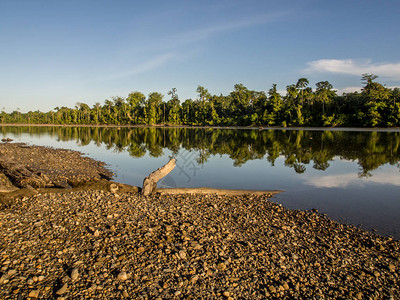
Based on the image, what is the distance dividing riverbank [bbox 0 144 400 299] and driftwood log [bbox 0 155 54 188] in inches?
93.5

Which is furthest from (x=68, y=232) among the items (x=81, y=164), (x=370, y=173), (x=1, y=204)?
(x=370, y=173)

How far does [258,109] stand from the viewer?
10762 cm

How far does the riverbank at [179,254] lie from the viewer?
17.1 ft

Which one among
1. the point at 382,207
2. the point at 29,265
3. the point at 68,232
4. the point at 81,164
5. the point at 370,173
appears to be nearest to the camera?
the point at 29,265

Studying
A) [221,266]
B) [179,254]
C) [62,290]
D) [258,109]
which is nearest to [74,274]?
[62,290]

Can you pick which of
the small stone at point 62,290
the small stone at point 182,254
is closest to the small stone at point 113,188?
the small stone at point 182,254

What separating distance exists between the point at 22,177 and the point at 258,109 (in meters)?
103

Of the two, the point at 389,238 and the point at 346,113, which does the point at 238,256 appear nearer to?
the point at 389,238

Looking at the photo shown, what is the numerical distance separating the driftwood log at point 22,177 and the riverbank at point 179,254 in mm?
2375

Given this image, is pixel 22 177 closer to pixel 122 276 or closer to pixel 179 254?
pixel 122 276

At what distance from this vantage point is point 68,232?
23.7 ft

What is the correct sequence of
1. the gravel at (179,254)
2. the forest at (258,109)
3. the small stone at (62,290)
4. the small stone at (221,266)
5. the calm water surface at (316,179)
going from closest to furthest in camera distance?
the small stone at (62,290)
the gravel at (179,254)
the small stone at (221,266)
the calm water surface at (316,179)
the forest at (258,109)

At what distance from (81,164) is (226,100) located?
343 feet

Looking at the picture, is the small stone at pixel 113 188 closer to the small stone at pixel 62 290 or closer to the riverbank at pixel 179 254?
the riverbank at pixel 179 254
